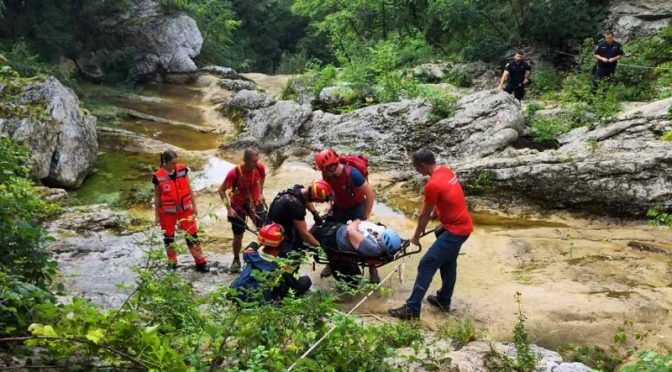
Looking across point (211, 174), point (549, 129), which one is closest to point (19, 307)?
point (211, 174)

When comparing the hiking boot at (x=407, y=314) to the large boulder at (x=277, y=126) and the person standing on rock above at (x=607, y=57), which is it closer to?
the large boulder at (x=277, y=126)

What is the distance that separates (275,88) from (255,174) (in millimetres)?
19894

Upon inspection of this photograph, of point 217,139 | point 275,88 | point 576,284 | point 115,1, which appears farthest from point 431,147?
point 115,1

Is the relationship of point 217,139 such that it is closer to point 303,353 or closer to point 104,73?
point 104,73

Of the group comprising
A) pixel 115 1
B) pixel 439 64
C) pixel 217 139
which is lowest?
pixel 217 139

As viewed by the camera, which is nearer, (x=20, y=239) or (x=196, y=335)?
(x=196, y=335)

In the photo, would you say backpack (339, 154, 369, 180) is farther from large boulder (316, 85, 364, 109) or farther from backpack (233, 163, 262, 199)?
large boulder (316, 85, 364, 109)

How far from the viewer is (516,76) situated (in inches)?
506

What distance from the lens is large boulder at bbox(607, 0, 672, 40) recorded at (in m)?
15.6

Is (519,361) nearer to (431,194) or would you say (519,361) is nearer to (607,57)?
(431,194)

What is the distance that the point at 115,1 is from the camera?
23328 millimetres

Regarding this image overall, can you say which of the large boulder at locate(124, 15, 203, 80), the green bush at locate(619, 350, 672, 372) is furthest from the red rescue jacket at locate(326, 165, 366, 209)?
the large boulder at locate(124, 15, 203, 80)

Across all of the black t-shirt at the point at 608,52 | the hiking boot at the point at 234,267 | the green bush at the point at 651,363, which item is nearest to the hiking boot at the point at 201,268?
the hiking boot at the point at 234,267

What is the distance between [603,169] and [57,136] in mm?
10393
